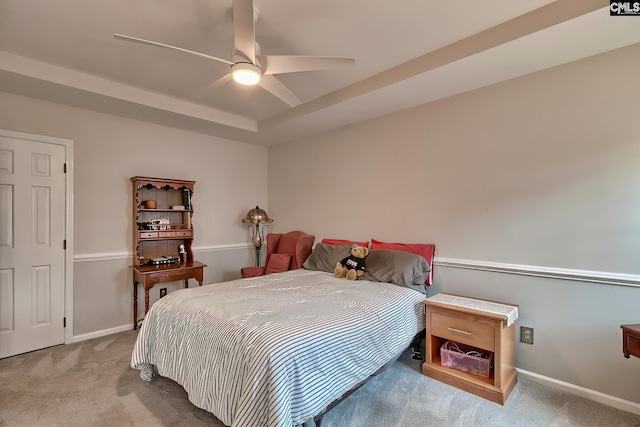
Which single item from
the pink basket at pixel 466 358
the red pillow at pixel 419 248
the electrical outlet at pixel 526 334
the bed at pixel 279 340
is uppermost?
the red pillow at pixel 419 248

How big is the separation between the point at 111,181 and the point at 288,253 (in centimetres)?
222

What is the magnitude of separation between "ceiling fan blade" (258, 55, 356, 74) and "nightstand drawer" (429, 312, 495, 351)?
2039 millimetres

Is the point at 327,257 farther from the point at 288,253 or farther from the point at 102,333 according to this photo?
the point at 102,333

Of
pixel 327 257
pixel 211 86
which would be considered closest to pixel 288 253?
pixel 327 257

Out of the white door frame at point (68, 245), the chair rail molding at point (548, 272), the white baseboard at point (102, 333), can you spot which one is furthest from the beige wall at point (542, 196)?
the white door frame at point (68, 245)

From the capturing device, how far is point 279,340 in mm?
1523

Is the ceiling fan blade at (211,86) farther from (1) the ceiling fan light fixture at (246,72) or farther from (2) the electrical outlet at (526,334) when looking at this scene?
(2) the electrical outlet at (526,334)

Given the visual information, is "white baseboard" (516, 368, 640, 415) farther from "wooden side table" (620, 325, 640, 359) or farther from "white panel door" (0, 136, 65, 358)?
"white panel door" (0, 136, 65, 358)

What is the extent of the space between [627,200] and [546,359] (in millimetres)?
1312

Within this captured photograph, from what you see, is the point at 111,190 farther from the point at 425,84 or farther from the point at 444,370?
the point at 444,370

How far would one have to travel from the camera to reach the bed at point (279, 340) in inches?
57.3

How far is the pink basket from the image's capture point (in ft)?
7.48

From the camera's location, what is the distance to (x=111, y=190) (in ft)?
11.1

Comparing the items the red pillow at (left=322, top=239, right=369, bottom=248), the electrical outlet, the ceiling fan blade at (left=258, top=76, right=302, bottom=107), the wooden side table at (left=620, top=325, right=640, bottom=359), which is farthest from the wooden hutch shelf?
the wooden side table at (left=620, top=325, right=640, bottom=359)
